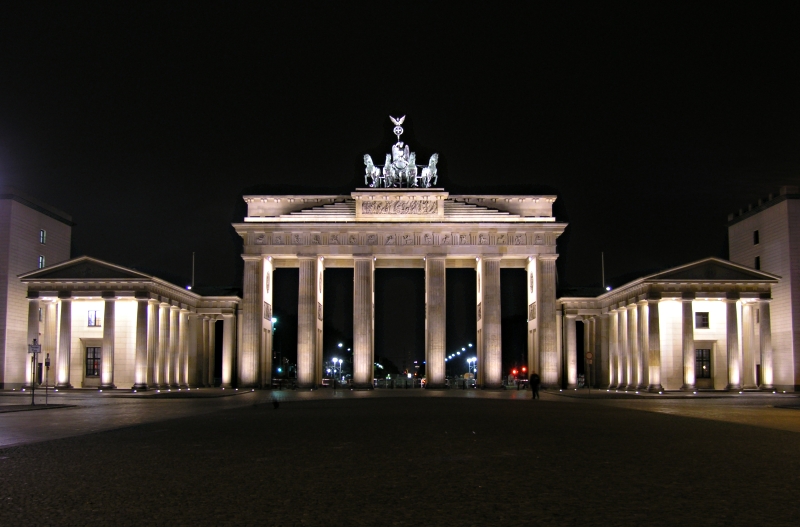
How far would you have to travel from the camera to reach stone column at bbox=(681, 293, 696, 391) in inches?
2603

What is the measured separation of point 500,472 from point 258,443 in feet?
24.8

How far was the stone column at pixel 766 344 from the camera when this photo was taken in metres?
66.5

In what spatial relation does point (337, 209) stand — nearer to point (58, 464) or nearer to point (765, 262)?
point (765, 262)

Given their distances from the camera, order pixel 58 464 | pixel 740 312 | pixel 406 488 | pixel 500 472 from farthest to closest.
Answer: pixel 740 312
pixel 58 464
pixel 500 472
pixel 406 488

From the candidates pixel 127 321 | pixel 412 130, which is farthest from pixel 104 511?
pixel 412 130

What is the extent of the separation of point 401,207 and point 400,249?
391 centimetres

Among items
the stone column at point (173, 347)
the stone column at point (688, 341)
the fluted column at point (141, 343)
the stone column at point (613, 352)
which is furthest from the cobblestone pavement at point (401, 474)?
the stone column at point (613, 352)

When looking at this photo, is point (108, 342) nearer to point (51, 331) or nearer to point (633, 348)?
point (51, 331)

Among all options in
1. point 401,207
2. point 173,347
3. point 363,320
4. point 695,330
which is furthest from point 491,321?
point 173,347

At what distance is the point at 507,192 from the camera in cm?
8900

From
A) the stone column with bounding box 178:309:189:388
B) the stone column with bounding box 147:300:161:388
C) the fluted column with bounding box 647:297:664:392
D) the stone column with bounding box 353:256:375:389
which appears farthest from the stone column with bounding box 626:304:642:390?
the stone column with bounding box 178:309:189:388

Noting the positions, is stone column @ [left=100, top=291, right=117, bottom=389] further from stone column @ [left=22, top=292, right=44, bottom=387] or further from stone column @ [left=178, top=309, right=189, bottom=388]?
stone column @ [left=178, top=309, right=189, bottom=388]

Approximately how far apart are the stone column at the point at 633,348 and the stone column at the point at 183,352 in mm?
40241

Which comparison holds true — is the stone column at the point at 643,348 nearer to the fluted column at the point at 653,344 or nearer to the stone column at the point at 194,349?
the fluted column at the point at 653,344
